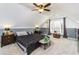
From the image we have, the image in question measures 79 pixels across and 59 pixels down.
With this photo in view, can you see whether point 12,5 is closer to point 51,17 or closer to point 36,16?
point 36,16

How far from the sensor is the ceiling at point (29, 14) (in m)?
1.74

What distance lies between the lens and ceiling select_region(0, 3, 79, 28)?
1.74 meters

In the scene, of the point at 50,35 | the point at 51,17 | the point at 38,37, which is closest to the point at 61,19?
the point at 51,17

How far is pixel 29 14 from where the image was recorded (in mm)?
1781

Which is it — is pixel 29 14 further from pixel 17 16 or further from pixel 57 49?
pixel 57 49

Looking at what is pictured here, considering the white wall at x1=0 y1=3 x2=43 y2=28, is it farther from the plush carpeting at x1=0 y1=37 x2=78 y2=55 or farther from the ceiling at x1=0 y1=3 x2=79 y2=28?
the plush carpeting at x1=0 y1=37 x2=78 y2=55

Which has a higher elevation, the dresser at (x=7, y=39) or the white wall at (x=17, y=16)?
the white wall at (x=17, y=16)

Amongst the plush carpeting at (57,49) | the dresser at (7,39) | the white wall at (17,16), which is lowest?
the plush carpeting at (57,49)

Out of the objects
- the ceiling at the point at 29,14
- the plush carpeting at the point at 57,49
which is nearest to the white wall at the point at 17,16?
the ceiling at the point at 29,14

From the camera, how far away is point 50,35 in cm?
180

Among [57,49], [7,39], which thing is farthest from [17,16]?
[57,49]

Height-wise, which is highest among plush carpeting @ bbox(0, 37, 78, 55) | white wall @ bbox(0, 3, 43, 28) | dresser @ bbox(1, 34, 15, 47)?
white wall @ bbox(0, 3, 43, 28)

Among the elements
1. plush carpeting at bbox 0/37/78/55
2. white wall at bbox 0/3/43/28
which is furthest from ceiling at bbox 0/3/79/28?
plush carpeting at bbox 0/37/78/55

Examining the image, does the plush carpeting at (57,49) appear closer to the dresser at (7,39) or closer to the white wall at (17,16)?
the dresser at (7,39)
